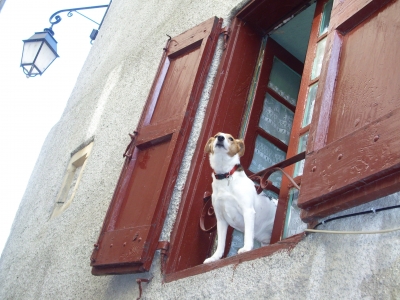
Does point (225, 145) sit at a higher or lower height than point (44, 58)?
lower

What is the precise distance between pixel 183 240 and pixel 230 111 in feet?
3.33

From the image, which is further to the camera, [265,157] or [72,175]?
[72,175]

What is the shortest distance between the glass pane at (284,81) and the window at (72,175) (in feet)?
7.05

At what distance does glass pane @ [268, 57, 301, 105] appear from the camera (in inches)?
159

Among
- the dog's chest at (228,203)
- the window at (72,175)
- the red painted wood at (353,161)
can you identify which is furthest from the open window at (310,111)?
the window at (72,175)

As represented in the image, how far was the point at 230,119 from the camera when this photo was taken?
11.9 ft

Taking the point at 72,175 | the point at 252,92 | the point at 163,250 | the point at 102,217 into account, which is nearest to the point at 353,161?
the point at 163,250

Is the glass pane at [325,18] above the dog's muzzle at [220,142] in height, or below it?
above

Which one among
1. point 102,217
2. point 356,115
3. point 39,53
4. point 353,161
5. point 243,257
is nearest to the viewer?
point 353,161

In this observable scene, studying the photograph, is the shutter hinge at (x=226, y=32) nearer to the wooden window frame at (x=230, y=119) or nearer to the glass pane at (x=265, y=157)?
the wooden window frame at (x=230, y=119)

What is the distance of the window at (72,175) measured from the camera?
17.4ft

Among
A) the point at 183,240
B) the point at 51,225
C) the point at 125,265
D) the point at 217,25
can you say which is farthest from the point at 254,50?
the point at 51,225

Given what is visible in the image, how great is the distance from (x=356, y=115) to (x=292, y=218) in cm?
84

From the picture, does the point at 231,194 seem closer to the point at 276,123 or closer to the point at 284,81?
the point at 276,123
